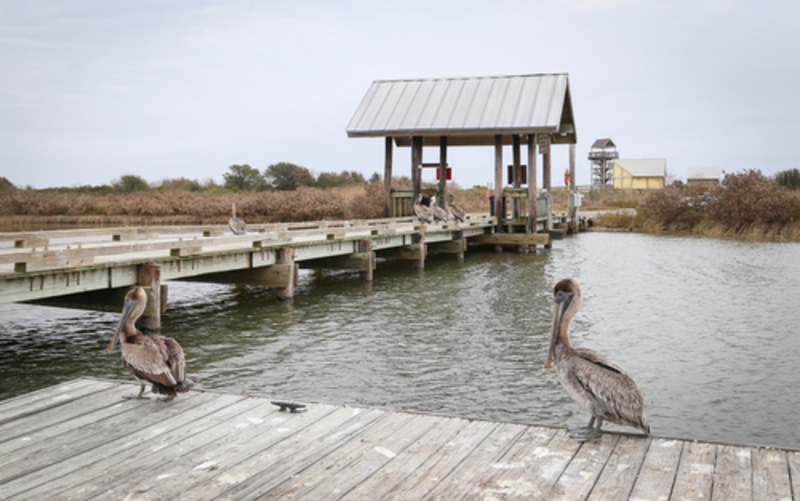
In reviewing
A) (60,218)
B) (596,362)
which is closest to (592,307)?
(596,362)

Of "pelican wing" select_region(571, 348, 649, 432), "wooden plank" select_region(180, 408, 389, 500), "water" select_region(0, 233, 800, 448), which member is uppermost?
"pelican wing" select_region(571, 348, 649, 432)

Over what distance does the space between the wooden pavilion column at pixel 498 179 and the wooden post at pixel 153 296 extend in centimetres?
1853

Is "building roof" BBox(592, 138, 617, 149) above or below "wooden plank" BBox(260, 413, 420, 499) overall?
above

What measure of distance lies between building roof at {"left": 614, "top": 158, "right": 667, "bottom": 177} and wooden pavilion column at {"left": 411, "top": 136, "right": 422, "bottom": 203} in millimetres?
69449

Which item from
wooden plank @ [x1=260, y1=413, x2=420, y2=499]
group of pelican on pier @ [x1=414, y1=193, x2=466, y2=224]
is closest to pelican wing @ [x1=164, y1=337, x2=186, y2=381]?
wooden plank @ [x1=260, y1=413, x2=420, y2=499]

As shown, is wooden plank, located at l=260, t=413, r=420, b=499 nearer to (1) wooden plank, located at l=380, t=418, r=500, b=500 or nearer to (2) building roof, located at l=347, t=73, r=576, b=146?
(1) wooden plank, located at l=380, t=418, r=500, b=500

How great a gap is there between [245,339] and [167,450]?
22.8ft

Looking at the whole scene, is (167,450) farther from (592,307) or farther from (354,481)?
(592,307)

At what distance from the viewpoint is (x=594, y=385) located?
475 cm

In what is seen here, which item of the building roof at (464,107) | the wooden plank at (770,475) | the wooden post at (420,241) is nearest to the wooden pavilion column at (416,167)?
the building roof at (464,107)

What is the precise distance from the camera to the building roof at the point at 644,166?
89.8 meters

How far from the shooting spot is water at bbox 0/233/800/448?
8039mm

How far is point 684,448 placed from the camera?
460 centimetres

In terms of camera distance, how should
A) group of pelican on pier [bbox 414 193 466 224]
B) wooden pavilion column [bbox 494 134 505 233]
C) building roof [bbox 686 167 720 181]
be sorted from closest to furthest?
group of pelican on pier [bbox 414 193 466 224] < wooden pavilion column [bbox 494 134 505 233] < building roof [bbox 686 167 720 181]
